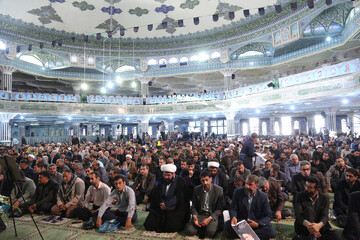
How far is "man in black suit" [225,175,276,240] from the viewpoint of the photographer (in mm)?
2986

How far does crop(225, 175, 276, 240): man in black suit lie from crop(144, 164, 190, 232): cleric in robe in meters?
0.79

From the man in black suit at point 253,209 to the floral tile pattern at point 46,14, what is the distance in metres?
17.7

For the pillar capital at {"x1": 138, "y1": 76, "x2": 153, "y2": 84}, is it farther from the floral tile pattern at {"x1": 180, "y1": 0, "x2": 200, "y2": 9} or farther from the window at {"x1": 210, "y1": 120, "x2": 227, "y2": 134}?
the window at {"x1": 210, "y1": 120, "x2": 227, "y2": 134}

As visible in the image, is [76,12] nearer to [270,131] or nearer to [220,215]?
[220,215]

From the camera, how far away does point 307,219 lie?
281 centimetres

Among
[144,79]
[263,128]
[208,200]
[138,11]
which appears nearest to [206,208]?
[208,200]

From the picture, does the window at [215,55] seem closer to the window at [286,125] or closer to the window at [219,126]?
the window at [219,126]

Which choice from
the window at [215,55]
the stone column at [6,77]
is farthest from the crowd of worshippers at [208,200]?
the window at [215,55]

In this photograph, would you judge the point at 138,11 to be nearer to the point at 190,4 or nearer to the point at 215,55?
the point at 190,4

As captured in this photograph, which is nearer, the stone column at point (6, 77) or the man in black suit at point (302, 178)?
the man in black suit at point (302, 178)

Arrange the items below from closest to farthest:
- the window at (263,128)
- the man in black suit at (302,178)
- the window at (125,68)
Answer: the man in black suit at (302,178)
the window at (125,68)
the window at (263,128)

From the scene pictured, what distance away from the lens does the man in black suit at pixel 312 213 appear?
274 cm

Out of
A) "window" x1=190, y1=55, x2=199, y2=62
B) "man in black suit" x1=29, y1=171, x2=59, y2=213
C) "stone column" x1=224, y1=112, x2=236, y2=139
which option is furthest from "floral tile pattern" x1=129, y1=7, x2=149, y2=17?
"man in black suit" x1=29, y1=171, x2=59, y2=213

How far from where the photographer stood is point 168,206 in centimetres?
357
